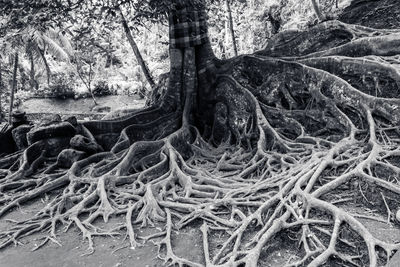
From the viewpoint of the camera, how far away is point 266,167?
5.34m

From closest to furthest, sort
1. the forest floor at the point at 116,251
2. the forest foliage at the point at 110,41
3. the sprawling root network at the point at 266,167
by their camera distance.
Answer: the forest floor at the point at 116,251 < the sprawling root network at the point at 266,167 < the forest foliage at the point at 110,41

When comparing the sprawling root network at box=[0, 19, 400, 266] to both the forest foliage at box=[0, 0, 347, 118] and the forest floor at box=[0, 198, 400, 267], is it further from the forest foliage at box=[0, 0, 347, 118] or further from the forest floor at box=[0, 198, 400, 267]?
the forest foliage at box=[0, 0, 347, 118]

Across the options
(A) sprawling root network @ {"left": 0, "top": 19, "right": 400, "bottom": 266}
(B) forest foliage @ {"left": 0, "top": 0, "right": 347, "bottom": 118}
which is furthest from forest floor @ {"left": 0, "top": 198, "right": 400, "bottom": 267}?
(B) forest foliage @ {"left": 0, "top": 0, "right": 347, "bottom": 118}

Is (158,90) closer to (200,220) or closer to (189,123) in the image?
(189,123)

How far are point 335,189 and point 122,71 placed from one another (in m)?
24.2

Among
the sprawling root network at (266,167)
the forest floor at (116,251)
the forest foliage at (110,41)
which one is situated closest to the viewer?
the forest floor at (116,251)

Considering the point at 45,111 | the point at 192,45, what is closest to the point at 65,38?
the point at 45,111

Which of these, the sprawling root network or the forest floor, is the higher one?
the sprawling root network

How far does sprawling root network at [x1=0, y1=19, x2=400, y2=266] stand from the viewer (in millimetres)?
3566

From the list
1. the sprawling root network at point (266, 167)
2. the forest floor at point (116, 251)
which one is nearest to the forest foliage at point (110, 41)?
the sprawling root network at point (266, 167)

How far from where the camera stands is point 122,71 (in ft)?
87.0

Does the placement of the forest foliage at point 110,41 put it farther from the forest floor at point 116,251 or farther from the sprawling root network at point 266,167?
the forest floor at point 116,251

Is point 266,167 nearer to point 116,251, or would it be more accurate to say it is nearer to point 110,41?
point 116,251

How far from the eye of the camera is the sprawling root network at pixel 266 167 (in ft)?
11.7
